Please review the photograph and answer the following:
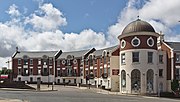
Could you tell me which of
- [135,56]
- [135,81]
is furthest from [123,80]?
[135,56]

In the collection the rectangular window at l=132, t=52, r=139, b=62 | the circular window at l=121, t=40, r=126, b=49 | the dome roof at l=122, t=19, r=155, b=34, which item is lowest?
the rectangular window at l=132, t=52, r=139, b=62

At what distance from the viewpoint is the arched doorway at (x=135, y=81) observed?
60.7 meters

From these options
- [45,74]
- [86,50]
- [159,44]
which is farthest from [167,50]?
[45,74]

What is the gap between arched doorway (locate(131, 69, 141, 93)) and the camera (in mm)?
60703

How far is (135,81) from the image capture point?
6125cm

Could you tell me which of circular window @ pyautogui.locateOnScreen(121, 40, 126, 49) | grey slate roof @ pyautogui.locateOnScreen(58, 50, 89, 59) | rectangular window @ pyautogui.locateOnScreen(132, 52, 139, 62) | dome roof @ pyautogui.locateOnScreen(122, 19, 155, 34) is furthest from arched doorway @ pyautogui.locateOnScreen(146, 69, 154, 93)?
grey slate roof @ pyautogui.locateOnScreen(58, 50, 89, 59)

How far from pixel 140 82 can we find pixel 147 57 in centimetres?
473

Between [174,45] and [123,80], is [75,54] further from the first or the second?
[123,80]

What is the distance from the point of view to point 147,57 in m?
61.0

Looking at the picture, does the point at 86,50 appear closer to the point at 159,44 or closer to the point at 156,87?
the point at 159,44

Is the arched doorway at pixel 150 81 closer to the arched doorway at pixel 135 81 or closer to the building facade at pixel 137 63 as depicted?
the building facade at pixel 137 63

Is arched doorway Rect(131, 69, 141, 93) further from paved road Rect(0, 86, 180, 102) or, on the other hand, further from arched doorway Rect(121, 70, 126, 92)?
paved road Rect(0, 86, 180, 102)

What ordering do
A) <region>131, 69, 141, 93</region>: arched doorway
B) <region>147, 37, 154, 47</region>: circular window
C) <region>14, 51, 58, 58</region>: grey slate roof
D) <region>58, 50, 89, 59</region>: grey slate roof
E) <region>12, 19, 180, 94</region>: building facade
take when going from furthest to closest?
1. <region>14, 51, 58, 58</region>: grey slate roof
2. <region>58, 50, 89, 59</region>: grey slate roof
3. <region>147, 37, 154, 47</region>: circular window
4. <region>12, 19, 180, 94</region>: building facade
5. <region>131, 69, 141, 93</region>: arched doorway

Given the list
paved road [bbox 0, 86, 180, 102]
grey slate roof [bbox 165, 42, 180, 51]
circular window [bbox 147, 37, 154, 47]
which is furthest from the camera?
grey slate roof [bbox 165, 42, 180, 51]
